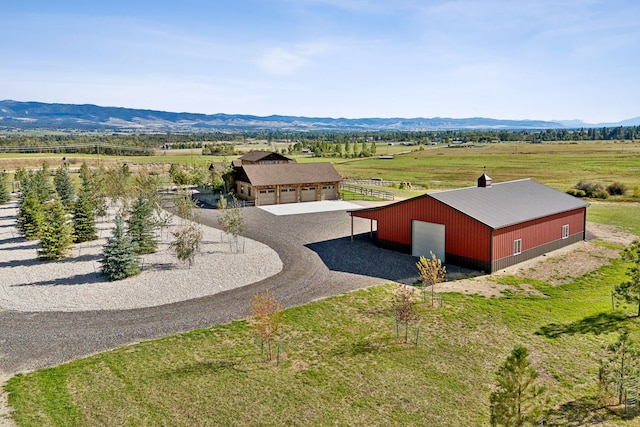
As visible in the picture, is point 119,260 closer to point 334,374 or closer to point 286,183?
point 334,374

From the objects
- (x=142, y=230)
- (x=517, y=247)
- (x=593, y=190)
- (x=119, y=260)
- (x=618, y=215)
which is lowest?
(x=119, y=260)

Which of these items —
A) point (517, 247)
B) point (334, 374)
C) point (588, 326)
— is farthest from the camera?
point (517, 247)

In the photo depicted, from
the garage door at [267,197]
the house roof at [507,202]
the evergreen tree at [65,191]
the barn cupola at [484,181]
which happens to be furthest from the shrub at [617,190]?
the evergreen tree at [65,191]

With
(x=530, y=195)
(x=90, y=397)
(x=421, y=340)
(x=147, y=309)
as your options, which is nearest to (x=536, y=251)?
(x=530, y=195)

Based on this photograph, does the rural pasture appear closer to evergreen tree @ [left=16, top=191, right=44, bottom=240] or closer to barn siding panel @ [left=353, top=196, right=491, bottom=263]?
barn siding panel @ [left=353, top=196, right=491, bottom=263]

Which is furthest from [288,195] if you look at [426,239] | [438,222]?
A: [438,222]

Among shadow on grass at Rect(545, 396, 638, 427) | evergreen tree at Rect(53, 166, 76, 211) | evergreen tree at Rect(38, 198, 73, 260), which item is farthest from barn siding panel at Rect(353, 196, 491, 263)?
evergreen tree at Rect(53, 166, 76, 211)
